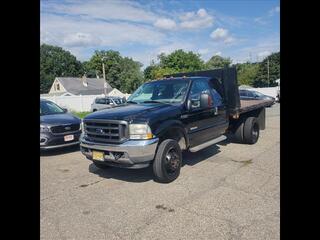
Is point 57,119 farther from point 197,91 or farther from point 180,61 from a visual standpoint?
point 180,61

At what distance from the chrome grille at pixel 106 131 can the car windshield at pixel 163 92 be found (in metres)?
1.34

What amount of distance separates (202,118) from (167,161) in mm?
1581

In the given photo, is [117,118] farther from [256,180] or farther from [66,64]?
[66,64]

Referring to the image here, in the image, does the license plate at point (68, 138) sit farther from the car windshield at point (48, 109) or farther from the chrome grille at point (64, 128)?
the car windshield at point (48, 109)

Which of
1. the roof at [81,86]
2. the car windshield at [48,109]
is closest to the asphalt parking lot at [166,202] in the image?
the car windshield at [48,109]

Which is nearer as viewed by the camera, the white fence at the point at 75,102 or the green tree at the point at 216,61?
the white fence at the point at 75,102

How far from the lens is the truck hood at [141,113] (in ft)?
16.3

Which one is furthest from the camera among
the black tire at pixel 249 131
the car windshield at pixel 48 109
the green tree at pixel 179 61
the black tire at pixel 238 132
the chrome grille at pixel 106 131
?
the green tree at pixel 179 61

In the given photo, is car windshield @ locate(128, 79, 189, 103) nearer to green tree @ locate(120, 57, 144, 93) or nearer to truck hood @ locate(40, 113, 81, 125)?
truck hood @ locate(40, 113, 81, 125)

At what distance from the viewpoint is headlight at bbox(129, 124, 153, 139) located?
4.87 metres
